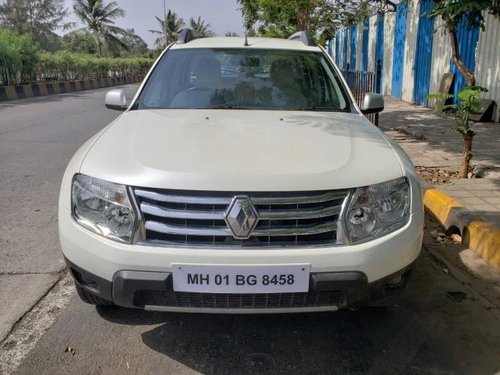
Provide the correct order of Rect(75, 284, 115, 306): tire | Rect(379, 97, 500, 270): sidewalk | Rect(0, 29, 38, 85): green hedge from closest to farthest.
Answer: Rect(75, 284, 115, 306): tire → Rect(379, 97, 500, 270): sidewalk → Rect(0, 29, 38, 85): green hedge

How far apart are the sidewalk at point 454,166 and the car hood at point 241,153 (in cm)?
169

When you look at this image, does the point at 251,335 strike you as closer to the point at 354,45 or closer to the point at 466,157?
the point at 466,157

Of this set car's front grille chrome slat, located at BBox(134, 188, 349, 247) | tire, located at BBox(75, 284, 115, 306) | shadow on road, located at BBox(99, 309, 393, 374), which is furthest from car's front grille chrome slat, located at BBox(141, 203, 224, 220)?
shadow on road, located at BBox(99, 309, 393, 374)

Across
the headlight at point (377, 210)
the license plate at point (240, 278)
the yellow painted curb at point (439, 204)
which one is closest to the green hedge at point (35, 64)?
the yellow painted curb at point (439, 204)

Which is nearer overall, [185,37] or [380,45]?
[185,37]

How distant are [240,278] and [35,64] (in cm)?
2282

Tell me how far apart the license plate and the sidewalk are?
2218 millimetres

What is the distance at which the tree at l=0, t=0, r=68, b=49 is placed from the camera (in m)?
46.6

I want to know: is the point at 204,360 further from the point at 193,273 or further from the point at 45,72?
the point at 45,72

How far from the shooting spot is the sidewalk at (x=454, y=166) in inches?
166

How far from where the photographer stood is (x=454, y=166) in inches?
250

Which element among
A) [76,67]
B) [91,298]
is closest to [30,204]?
[91,298]

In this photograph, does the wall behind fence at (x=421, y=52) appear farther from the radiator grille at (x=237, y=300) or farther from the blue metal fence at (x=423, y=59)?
the radiator grille at (x=237, y=300)

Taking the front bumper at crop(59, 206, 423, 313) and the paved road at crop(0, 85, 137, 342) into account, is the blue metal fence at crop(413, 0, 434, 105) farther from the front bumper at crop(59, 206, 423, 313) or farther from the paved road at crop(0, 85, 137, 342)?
the front bumper at crop(59, 206, 423, 313)
